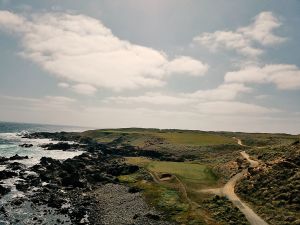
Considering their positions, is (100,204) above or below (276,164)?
below

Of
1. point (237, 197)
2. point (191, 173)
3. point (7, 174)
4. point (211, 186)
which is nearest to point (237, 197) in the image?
point (237, 197)

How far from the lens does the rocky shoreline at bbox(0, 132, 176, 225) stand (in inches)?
2179

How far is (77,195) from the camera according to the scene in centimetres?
7125

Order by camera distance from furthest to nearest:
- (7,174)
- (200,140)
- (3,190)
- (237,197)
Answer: (200,140) < (7,174) < (3,190) < (237,197)

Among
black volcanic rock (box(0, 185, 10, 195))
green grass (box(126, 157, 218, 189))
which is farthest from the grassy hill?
black volcanic rock (box(0, 185, 10, 195))

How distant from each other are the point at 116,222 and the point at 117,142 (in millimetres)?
138208

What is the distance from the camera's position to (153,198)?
6644 cm

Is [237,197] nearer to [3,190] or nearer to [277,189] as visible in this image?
[277,189]

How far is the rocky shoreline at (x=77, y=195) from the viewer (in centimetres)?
5535

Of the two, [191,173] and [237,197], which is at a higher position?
[191,173]

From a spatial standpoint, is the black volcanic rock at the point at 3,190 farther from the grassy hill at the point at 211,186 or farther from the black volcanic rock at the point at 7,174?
the grassy hill at the point at 211,186

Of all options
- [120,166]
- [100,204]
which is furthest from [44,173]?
[100,204]

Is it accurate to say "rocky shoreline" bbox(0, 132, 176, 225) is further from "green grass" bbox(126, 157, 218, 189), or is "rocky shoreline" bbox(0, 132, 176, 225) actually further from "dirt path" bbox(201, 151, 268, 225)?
"dirt path" bbox(201, 151, 268, 225)

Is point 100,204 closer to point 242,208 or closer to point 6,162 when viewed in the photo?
point 242,208
